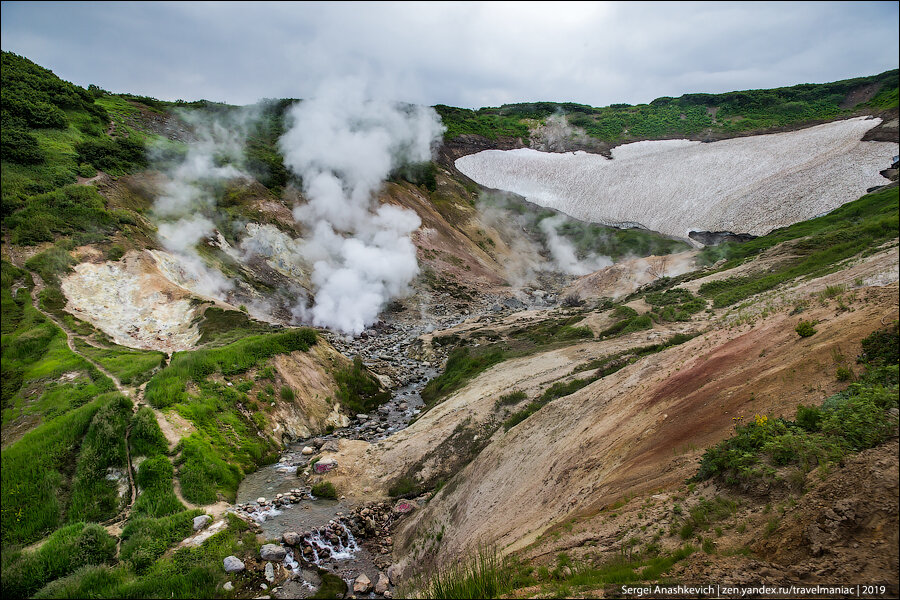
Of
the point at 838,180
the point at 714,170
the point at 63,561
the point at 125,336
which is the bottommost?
the point at 63,561

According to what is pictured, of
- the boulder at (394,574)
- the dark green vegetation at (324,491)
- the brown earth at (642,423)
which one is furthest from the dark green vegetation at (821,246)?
the dark green vegetation at (324,491)

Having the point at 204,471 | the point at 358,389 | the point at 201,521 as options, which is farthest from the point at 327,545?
the point at 358,389

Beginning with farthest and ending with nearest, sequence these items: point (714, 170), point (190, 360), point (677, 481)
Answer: point (714, 170) → point (190, 360) → point (677, 481)

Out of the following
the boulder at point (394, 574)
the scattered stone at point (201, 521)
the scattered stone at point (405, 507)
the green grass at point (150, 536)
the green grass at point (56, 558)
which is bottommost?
the scattered stone at point (405, 507)

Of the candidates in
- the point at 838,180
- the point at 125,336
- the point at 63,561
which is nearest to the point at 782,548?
the point at 63,561

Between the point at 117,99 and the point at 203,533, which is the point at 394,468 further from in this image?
the point at 117,99

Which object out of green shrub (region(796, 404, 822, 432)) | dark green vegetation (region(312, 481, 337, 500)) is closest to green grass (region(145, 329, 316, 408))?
dark green vegetation (region(312, 481, 337, 500))

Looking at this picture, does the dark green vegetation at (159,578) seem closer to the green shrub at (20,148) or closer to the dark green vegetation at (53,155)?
the dark green vegetation at (53,155)

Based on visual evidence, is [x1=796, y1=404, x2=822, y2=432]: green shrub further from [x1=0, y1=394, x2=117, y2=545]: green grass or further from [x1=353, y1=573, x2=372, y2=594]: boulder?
[x1=0, y1=394, x2=117, y2=545]: green grass
